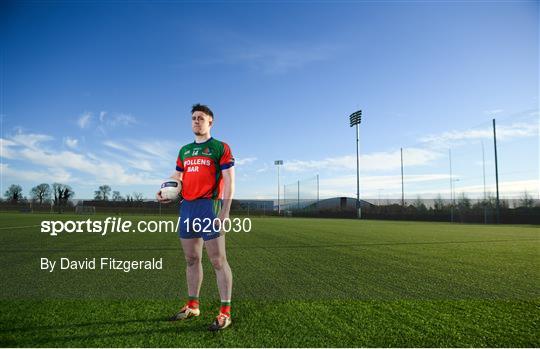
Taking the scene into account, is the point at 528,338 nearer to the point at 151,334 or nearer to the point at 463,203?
the point at 151,334

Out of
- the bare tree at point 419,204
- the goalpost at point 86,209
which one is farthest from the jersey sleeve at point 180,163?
the goalpost at point 86,209

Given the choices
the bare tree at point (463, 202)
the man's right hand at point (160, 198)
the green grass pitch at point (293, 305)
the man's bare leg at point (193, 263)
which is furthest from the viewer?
the bare tree at point (463, 202)

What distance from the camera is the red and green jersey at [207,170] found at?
3.35 metres

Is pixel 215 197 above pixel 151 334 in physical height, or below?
above

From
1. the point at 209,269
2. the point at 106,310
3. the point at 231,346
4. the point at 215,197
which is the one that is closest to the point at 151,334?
the point at 231,346

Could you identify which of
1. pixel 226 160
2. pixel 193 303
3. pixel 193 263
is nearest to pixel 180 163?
pixel 226 160

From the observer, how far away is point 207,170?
3355 millimetres

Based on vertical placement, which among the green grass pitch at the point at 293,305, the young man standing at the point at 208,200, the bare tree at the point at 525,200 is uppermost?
the bare tree at the point at 525,200

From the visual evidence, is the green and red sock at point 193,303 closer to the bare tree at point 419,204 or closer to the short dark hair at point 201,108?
the short dark hair at point 201,108

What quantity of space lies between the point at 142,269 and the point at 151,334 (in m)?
3.53

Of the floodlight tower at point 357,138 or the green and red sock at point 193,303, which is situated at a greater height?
the floodlight tower at point 357,138

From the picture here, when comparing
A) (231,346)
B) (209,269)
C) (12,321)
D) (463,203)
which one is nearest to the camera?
(231,346)

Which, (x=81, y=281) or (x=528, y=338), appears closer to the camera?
(x=528, y=338)

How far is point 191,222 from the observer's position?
3.36m
